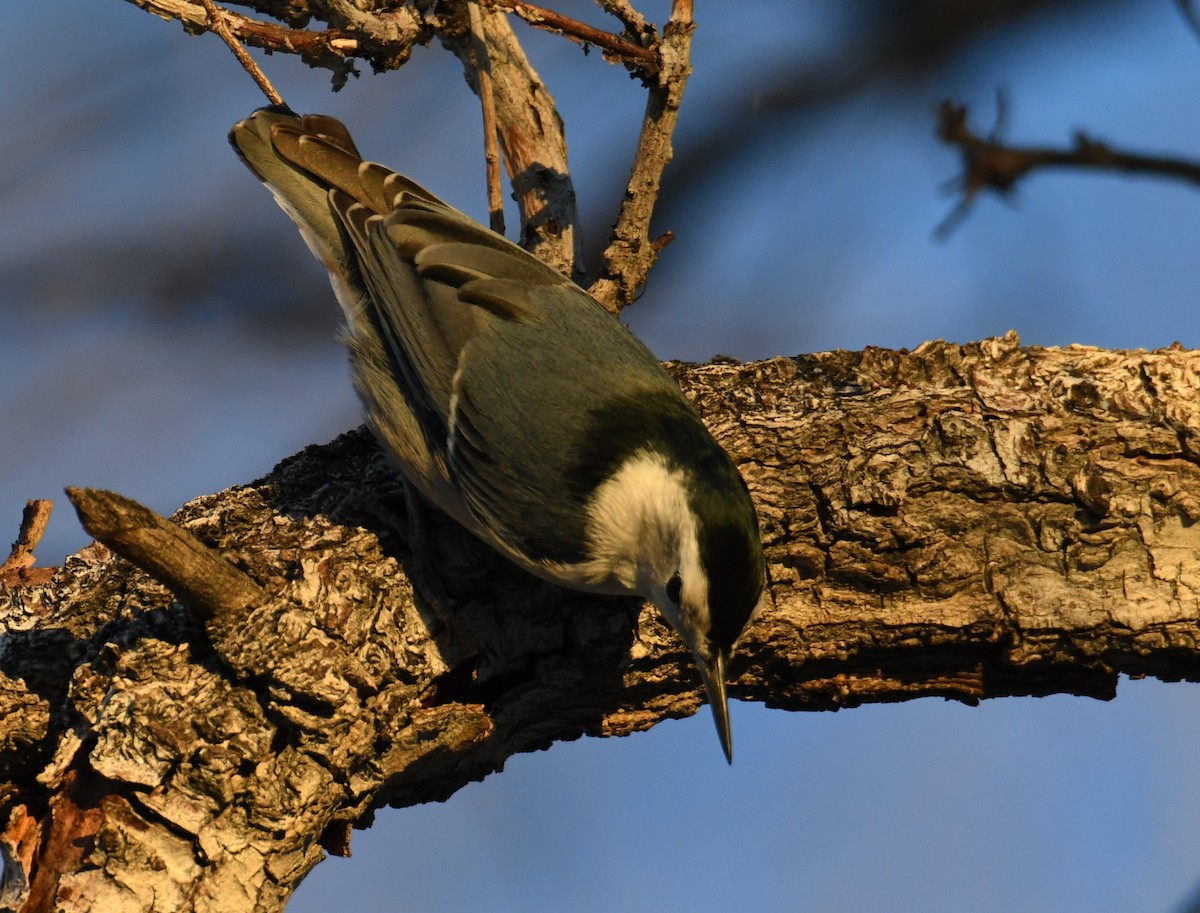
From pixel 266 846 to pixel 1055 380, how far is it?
152 cm

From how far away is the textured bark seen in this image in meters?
1.78

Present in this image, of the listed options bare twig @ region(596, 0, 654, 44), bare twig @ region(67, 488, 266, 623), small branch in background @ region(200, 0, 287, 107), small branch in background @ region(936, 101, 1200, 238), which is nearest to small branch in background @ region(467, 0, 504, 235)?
bare twig @ region(596, 0, 654, 44)

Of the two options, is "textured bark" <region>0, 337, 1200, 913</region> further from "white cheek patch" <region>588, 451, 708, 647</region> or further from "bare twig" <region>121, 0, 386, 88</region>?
"bare twig" <region>121, 0, 386, 88</region>

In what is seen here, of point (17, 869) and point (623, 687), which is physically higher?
point (623, 687)

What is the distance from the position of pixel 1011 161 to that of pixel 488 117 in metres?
1.98

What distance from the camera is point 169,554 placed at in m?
1.66

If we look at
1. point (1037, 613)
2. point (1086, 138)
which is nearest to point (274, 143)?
point (1037, 613)

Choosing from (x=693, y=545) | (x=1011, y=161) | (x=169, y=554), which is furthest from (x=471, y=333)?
(x=1011, y=161)

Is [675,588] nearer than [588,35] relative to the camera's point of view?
Yes

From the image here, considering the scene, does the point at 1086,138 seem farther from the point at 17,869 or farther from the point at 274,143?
the point at 274,143

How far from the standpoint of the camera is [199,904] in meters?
1.73

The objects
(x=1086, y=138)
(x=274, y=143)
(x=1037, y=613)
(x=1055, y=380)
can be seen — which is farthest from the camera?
(x=274, y=143)

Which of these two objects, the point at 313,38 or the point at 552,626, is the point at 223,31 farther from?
Result: the point at 552,626

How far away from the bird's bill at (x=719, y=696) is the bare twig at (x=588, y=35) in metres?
1.21
